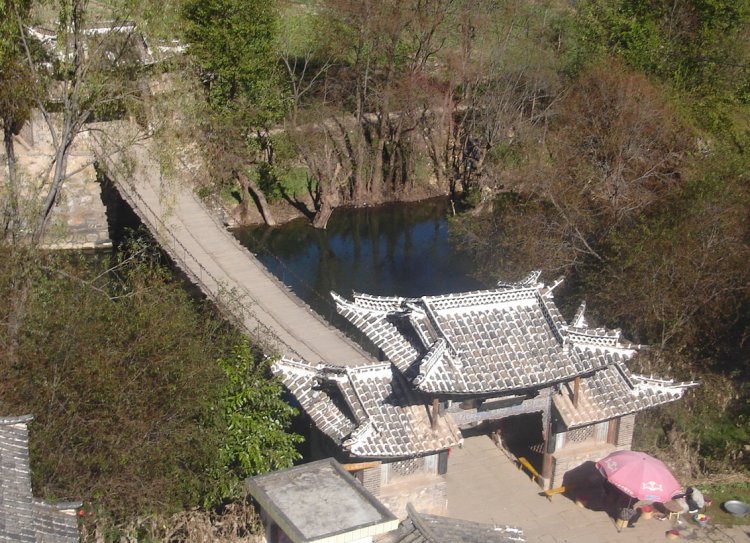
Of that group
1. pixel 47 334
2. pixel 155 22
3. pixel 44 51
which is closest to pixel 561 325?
pixel 47 334

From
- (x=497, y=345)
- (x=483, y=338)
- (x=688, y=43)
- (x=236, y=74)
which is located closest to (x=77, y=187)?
(x=236, y=74)

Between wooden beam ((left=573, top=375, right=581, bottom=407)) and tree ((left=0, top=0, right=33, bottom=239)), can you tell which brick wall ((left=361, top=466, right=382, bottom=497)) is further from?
tree ((left=0, top=0, right=33, bottom=239))

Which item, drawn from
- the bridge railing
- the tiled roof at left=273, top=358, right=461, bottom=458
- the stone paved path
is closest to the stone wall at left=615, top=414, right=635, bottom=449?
the stone paved path

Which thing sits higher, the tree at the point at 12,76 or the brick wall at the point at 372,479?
the tree at the point at 12,76

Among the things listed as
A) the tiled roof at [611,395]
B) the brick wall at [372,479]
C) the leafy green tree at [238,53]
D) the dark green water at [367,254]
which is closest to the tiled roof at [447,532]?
the brick wall at [372,479]

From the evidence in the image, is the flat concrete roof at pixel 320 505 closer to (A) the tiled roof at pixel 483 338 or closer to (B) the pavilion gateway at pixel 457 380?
(B) the pavilion gateway at pixel 457 380

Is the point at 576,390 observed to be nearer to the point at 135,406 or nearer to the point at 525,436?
the point at 525,436

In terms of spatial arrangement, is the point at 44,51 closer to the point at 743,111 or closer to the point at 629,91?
the point at 629,91
